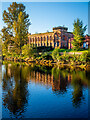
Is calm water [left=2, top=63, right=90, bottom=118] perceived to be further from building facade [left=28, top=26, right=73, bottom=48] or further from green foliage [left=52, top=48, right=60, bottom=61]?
building facade [left=28, top=26, right=73, bottom=48]

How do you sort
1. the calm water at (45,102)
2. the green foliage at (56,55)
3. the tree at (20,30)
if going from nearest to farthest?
the calm water at (45,102)
the green foliage at (56,55)
the tree at (20,30)

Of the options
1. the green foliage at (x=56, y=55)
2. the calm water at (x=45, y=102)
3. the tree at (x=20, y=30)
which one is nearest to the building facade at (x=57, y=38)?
the tree at (x=20, y=30)

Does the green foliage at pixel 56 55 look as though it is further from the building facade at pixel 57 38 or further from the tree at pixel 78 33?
the building facade at pixel 57 38

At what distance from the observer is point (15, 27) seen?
4506cm

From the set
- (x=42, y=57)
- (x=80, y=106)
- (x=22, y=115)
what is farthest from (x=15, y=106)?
(x=42, y=57)

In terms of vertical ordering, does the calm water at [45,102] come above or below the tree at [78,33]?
below

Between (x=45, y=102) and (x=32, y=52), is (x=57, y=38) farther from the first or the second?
(x=45, y=102)

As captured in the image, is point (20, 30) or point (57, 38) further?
point (57, 38)

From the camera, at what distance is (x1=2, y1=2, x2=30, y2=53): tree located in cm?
4556

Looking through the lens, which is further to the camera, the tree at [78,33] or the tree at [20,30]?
the tree at [20,30]

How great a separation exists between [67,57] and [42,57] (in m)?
9.44

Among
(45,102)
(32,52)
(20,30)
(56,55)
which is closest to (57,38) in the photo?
(32,52)

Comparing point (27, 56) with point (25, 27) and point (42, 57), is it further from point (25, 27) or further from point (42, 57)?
point (25, 27)

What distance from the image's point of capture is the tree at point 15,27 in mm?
45562
